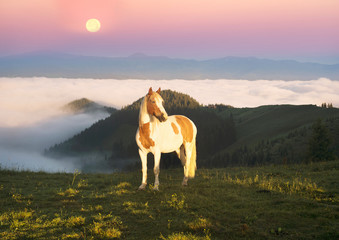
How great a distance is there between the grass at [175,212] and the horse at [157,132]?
1424mm

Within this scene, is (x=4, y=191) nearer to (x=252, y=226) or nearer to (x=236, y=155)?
(x=252, y=226)

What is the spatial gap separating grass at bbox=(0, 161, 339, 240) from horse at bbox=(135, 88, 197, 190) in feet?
4.67

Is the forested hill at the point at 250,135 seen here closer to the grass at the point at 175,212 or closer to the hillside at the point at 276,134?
the hillside at the point at 276,134

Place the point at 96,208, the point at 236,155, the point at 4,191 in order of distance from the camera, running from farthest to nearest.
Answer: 1. the point at 236,155
2. the point at 4,191
3. the point at 96,208

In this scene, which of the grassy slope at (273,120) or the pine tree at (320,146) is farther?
→ the grassy slope at (273,120)

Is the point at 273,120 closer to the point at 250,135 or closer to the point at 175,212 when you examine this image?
the point at 250,135

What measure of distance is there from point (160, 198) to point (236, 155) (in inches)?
3428

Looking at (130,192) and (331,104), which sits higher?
(331,104)

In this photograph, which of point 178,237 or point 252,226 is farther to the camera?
point 252,226

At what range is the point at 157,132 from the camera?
12.1m

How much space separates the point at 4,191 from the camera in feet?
41.1

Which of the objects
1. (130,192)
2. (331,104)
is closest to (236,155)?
(331,104)

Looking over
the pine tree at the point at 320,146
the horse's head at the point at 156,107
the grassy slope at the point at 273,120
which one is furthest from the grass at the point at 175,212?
the grassy slope at the point at 273,120

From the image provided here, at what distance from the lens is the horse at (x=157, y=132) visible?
37.6 ft
